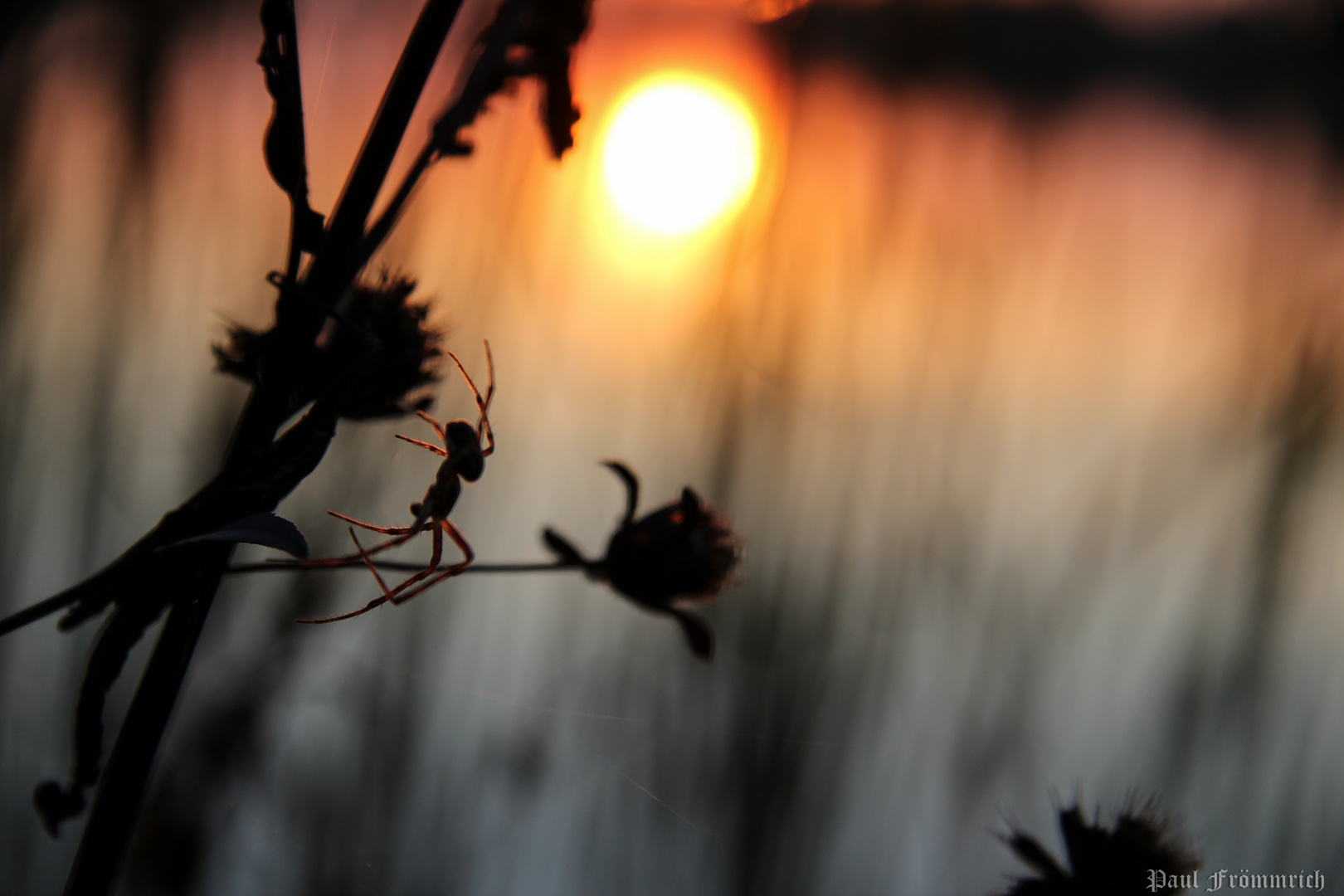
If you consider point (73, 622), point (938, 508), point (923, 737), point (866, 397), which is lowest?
point (923, 737)

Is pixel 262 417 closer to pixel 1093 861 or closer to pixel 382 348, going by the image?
pixel 382 348

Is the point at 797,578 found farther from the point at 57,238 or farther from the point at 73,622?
the point at 57,238

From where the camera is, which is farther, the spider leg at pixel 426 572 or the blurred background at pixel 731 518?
the blurred background at pixel 731 518

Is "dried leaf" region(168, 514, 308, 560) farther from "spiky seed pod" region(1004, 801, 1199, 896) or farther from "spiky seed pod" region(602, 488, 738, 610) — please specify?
"spiky seed pod" region(1004, 801, 1199, 896)

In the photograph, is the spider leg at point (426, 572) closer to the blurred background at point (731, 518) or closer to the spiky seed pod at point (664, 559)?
the spiky seed pod at point (664, 559)

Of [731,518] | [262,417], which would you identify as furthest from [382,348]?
[731,518]

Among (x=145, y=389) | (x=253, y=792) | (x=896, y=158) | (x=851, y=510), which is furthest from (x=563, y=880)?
(x=896, y=158)

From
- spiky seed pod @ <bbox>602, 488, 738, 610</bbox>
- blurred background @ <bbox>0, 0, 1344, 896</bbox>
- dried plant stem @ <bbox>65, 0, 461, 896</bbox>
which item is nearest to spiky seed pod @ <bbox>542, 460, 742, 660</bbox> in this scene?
spiky seed pod @ <bbox>602, 488, 738, 610</bbox>

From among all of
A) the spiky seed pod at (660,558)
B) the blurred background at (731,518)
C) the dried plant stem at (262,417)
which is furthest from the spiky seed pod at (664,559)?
the blurred background at (731,518)

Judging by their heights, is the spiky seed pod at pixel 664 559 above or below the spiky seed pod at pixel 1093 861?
above
